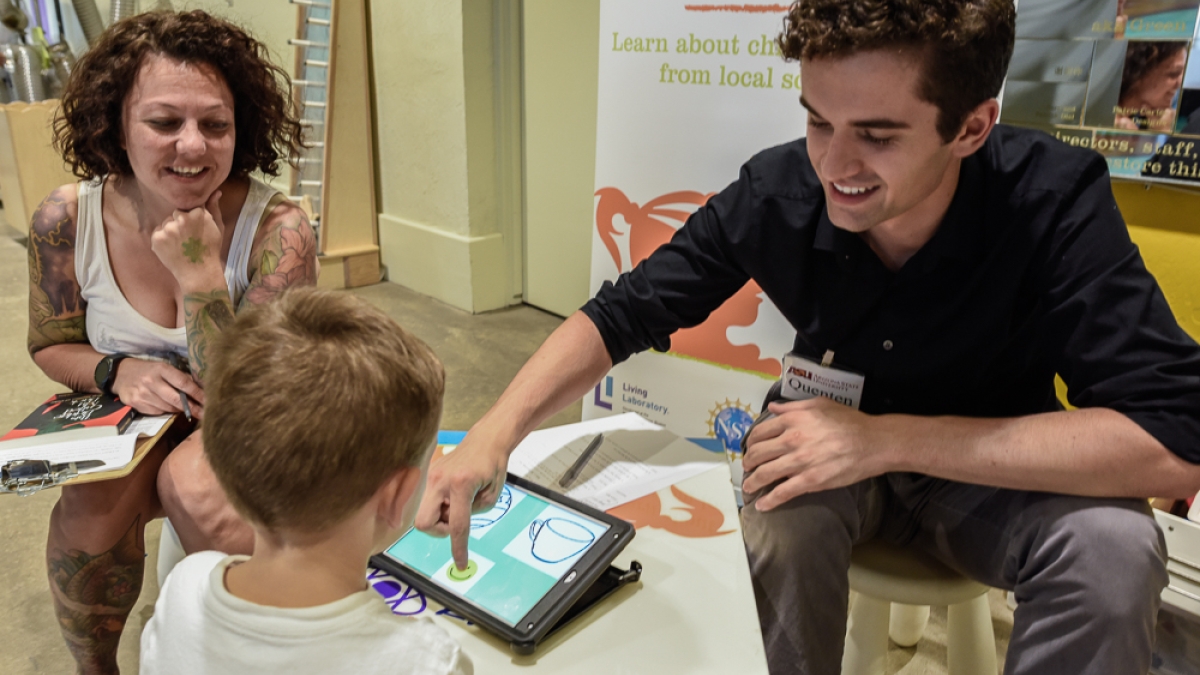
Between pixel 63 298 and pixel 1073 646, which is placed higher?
pixel 63 298

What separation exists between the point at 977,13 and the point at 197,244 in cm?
115

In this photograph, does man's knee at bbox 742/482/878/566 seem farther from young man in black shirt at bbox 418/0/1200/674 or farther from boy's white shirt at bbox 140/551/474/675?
boy's white shirt at bbox 140/551/474/675

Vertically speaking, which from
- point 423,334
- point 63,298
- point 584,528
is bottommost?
point 423,334

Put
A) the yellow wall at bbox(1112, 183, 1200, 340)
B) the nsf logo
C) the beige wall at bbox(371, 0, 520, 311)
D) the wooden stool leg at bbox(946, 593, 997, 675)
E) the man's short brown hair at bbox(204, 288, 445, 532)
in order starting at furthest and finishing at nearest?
the beige wall at bbox(371, 0, 520, 311) → the nsf logo → the yellow wall at bbox(1112, 183, 1200, 340) → the wooden stool leg at bbox(946, 593, 997, 675) → the man's short brown hair at bbox(204, 288, 445, 532)

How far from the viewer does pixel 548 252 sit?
3.27 meters

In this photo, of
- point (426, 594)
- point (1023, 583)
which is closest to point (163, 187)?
point (426, 594)

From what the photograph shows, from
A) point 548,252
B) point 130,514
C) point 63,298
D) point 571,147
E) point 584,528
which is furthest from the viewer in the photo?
point 548,252

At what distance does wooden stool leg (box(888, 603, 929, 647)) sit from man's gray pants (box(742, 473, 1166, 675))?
0.46 meters

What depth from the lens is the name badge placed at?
122 cm

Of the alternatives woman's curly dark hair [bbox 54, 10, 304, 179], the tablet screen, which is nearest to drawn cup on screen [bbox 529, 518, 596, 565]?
the tablet screen

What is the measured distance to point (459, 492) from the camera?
0.97 metres

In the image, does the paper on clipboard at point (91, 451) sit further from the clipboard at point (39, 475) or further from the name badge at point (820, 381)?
the name badge at point (820, 381)

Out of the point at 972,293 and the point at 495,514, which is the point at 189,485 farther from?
the point at 972,293

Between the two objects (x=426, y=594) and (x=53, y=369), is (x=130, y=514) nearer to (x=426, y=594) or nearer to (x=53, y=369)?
(x=53, y=369)
